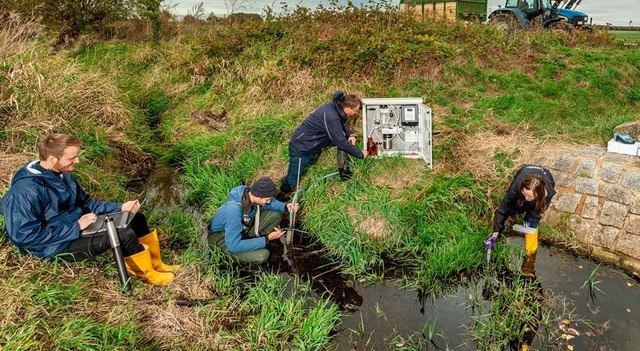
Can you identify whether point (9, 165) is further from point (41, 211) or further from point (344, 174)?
point (344, 174)

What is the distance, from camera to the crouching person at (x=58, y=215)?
338 centimetres

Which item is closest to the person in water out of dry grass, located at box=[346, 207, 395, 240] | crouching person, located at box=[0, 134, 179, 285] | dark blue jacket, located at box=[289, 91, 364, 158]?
dry grass, located at box=[346, 207, 395, 240]

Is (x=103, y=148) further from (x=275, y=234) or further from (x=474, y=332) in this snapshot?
(x=474, y=332)

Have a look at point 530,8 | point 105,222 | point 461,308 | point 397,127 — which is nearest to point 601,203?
point 461,308

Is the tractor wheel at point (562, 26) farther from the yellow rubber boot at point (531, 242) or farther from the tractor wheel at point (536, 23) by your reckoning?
the yellow rubber boot at point (531, 242)

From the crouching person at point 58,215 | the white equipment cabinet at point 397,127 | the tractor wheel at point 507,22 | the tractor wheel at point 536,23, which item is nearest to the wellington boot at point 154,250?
the crouching person at point 58,215

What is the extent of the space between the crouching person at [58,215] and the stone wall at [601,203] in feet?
15.4

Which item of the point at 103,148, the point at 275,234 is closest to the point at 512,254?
the point at 275,234

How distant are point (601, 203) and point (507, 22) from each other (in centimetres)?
Answer: 939

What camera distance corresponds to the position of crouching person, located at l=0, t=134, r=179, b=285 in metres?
3.38

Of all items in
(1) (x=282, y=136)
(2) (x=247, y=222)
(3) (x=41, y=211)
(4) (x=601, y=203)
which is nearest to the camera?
(3) (x=41, y=211)

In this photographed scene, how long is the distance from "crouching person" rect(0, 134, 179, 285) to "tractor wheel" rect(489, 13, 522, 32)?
991 cm

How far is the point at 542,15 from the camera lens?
44.0 ft

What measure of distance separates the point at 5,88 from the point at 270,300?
5.21 meters
